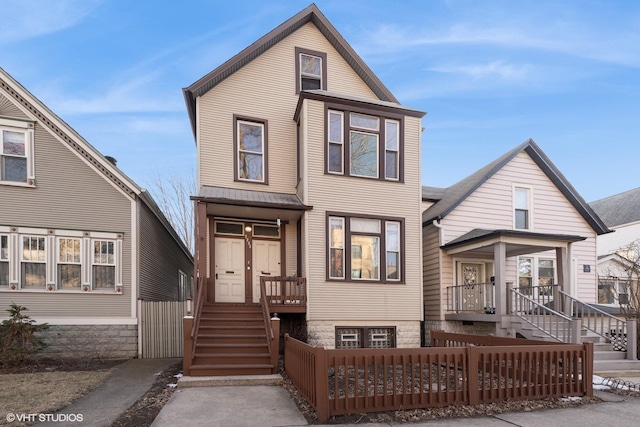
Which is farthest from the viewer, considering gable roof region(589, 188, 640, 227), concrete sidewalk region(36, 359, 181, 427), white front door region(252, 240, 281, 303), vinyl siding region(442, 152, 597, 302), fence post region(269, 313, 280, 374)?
gable roof region(589, 188, 640, 227)

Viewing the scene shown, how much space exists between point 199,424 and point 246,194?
6564 mm

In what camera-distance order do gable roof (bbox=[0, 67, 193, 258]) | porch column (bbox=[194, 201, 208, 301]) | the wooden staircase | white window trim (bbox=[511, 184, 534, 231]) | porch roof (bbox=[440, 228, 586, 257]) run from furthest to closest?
white window trim (bbox=[511, 184, 534, 231]), porch roof (bbox=[440, 228, 586, 257]), gable roof (bbox=[0, 67, 193, 258]), porch column (bbox=[194, 201, 208, 301]), the wooden staircase

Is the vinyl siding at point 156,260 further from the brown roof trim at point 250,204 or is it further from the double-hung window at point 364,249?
the double-hung window at point 364,249

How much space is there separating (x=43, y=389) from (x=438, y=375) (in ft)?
22.0

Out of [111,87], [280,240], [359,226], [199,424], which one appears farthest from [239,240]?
[111,87]

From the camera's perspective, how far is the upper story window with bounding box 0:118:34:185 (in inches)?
416

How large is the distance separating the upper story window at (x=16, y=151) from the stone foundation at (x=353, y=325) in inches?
329

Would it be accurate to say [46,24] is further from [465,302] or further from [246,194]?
[465,302]

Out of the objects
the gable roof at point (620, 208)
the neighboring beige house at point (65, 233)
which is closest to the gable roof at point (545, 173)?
the neighboring beige house at point (65, 233)

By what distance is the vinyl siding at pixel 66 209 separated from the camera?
1041 centimetres

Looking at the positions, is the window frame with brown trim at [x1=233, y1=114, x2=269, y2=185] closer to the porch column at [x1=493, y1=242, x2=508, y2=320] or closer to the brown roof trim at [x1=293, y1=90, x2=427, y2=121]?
the brown roof trim at [x1=293, y1=90, x2=427, y2=121]

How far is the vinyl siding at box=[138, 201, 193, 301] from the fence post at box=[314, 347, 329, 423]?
7412 millimetres

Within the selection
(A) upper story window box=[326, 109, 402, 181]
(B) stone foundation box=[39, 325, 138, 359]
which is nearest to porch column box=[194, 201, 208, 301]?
(B) stone foundation box=[39, 325, 138, 359]

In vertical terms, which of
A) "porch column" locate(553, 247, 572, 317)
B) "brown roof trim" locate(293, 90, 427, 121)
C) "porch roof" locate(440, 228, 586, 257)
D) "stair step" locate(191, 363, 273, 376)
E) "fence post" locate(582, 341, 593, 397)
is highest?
"brown roof trim" locate(293, 90, 427, 121)
